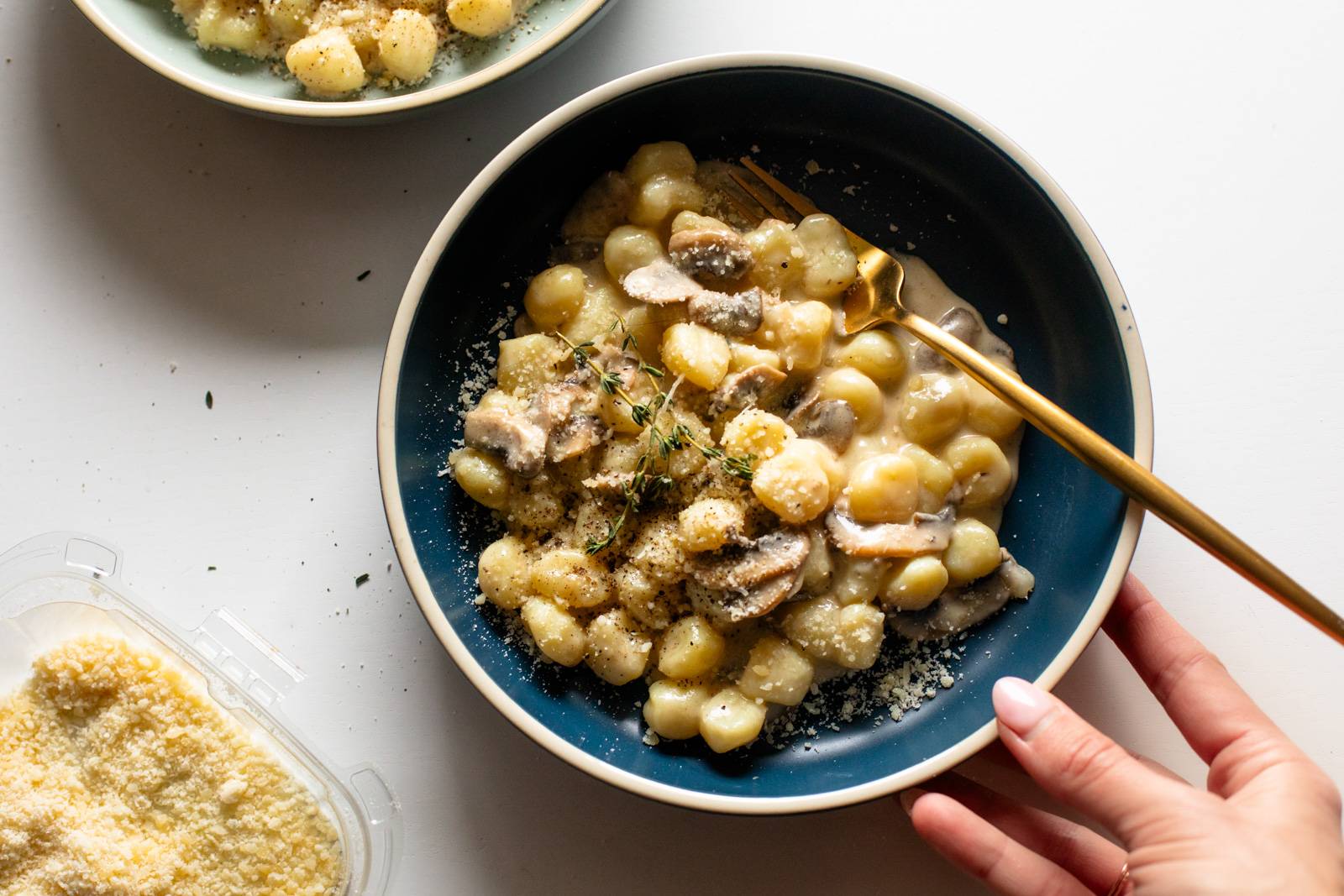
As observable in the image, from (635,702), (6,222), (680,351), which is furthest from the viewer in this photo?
(6,222)

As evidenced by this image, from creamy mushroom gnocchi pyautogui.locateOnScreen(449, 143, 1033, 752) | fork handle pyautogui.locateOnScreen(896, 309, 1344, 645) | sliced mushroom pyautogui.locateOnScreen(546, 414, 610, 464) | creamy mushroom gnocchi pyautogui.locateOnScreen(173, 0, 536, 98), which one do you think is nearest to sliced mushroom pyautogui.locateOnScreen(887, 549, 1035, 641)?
creamy mushroom gnocchi pyautogui.locateOnScreen(449, 143, 1033, 752)

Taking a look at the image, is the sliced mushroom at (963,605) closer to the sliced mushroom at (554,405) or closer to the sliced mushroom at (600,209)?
the sliced mushroom at (554,405)

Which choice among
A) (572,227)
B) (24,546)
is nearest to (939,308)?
(572,227)

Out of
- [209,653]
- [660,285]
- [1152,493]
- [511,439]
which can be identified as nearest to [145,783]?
[209,653]

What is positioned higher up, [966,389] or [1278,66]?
[1278,66]

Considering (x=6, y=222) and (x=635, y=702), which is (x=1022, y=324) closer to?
(x=635, y=702)

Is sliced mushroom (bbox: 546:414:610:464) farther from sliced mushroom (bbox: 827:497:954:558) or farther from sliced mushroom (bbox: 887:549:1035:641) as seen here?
sliced mushroom (bbox: 887:549:1035:641)

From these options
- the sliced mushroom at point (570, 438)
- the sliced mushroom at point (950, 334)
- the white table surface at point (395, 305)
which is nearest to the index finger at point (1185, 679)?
the white table surface at point (395, 305)

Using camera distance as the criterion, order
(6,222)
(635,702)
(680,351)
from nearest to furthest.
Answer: (680,351) → (635,702) → (6,222)
